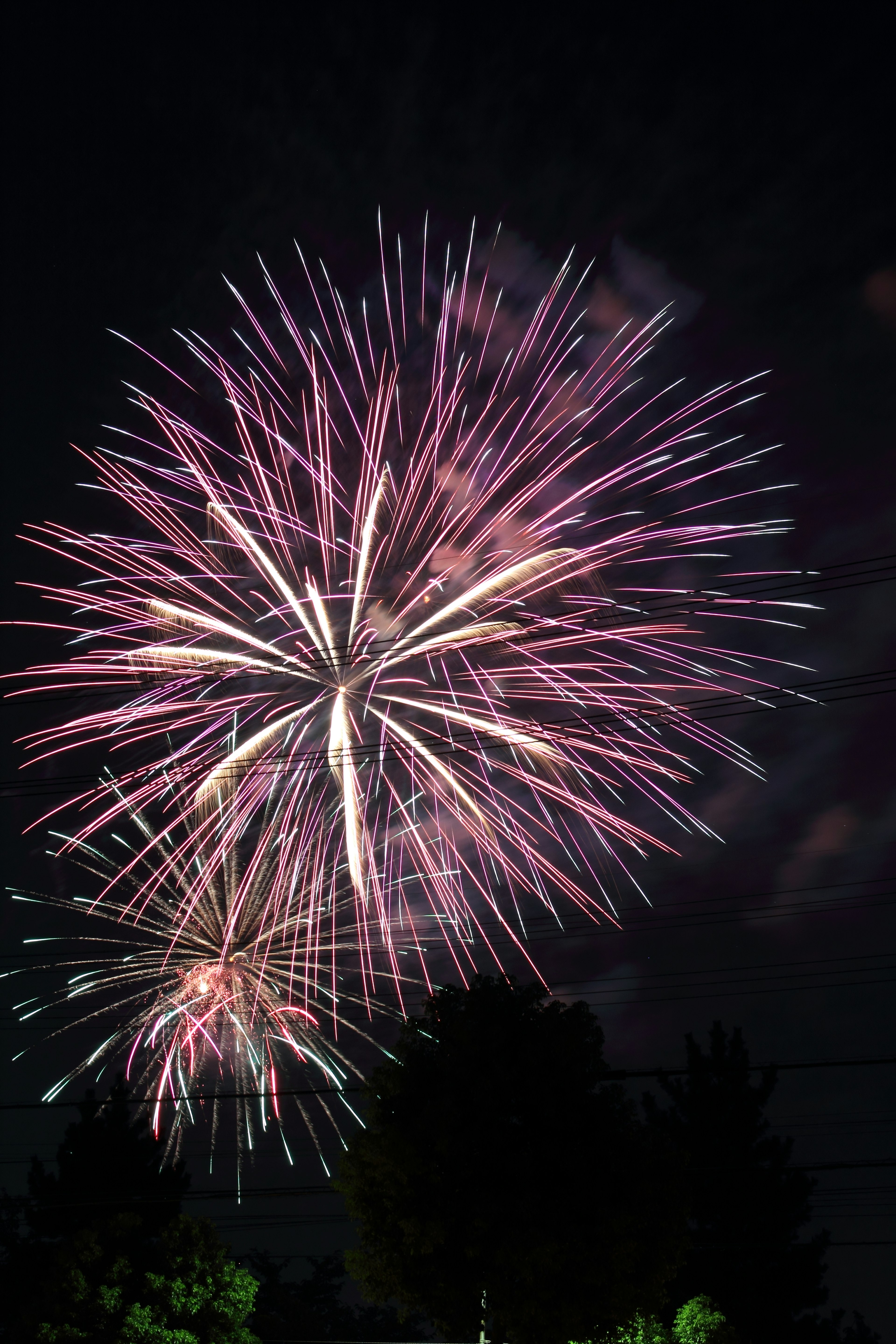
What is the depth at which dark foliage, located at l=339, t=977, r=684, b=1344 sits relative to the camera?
16.6 m

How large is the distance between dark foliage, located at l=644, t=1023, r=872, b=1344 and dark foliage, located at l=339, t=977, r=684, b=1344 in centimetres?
1181

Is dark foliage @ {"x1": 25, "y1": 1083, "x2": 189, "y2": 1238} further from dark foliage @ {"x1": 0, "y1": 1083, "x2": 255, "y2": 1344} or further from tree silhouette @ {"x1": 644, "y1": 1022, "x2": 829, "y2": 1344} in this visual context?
tree silhouette @ {"x1": 644, "y1": 1022, "x2": 829, "y2": 1344}

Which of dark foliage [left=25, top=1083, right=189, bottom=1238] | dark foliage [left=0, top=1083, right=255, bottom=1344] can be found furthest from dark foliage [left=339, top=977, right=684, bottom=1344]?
dark foliage [left=25, top=1083, right=189, bottom=1238]

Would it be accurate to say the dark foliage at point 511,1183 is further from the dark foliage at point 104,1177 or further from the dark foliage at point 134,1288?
the dark foliage at point 104,1177

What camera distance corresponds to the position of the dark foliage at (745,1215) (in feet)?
99.0

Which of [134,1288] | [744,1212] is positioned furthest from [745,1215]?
[134,1288]

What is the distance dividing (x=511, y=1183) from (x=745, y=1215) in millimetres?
17990

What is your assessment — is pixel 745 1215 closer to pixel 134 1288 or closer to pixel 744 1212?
pixel 744 1212

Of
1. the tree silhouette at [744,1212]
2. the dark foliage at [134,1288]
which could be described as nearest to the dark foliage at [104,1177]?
the dark foliage at [134,1288]

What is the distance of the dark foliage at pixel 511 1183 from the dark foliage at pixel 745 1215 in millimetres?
11807

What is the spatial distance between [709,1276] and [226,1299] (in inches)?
552

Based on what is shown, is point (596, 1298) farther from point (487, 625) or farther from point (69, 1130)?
point (69, 1130)

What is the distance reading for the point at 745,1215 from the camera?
31.4m

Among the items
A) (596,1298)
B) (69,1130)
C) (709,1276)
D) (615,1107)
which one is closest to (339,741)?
(615,1107)
